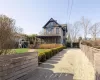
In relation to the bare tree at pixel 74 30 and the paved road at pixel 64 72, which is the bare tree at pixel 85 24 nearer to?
the bare tree at pixel 74 30

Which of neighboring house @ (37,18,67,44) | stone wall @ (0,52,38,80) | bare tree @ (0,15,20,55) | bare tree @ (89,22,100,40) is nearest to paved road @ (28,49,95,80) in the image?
stone wall @ (0,52,38,80)

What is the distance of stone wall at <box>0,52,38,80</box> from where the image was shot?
4293 millimetres

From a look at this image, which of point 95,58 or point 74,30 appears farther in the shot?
point 74,30

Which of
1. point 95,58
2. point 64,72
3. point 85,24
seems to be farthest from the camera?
point 85,24

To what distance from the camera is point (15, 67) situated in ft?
16.4

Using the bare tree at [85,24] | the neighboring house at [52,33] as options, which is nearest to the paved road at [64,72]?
the neighboring house at [52,33]

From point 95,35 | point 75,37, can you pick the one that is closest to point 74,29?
point 75,37

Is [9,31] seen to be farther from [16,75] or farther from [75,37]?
[75,37]

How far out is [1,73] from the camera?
13.6 feet

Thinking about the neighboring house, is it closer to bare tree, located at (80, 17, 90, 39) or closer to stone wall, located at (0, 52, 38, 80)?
bare tree, located at (80, 17, 90, 39)

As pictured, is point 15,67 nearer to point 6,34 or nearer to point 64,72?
point 6,34

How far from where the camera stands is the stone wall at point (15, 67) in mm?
4293

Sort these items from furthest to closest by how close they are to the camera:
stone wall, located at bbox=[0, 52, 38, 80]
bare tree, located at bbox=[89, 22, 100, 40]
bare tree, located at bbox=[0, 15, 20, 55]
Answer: bare tree, located at bbox=[89, 22, 100, 40] < bare tree, located at bbox=[0, 15, 20, 55] < stone wall, located at bbox=[0, 52, 38, 80]

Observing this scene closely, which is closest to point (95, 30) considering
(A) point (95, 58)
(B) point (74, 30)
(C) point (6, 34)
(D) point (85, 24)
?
(D) point (85, 24)
